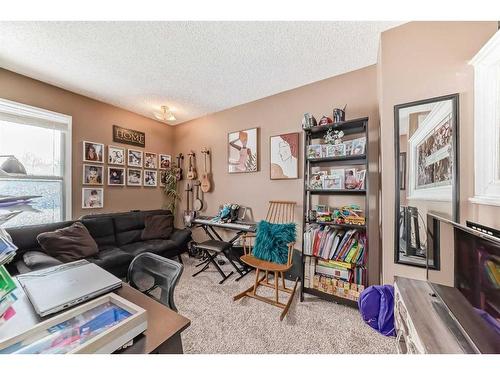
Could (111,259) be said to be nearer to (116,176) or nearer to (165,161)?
(116,176)

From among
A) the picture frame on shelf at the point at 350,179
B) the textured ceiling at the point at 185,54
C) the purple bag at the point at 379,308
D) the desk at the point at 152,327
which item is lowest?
the purple bag at the point at 379,308

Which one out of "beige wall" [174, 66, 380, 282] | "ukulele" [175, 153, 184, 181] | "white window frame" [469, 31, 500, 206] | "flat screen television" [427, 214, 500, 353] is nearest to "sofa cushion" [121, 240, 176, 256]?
"beige wall" [174, 66, 380, 282]

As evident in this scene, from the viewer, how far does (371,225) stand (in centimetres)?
210

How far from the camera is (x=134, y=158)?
11.3 feet

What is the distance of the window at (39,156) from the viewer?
2.30 metres

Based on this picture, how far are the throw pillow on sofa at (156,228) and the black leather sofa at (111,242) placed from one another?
0.08 meters

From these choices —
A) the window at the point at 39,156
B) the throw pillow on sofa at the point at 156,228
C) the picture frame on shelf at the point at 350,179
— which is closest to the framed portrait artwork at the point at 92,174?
the window at the point at 39,156

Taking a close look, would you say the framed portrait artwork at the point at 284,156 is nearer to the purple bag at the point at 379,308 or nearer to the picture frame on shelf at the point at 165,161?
the purple bag at the point at 379,308

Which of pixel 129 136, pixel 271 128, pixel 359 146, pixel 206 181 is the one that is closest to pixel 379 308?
pixel 359 146

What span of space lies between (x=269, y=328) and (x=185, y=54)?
2.76 metres

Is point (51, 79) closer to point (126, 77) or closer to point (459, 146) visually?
point (126, 77)

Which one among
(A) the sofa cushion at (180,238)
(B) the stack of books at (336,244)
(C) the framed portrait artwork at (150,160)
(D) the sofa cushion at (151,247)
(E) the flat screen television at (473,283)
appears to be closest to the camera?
(E) the flat screen television at (473,283)

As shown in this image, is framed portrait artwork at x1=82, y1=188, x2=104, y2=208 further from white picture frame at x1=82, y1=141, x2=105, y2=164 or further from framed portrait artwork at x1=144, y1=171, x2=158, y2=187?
framed portrait artwork at x1=144, y1=171, x2=158, y2=187

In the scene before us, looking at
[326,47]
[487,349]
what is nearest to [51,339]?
→ [487,349]
